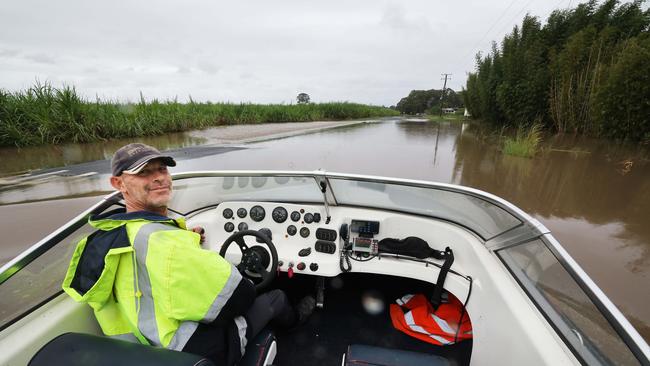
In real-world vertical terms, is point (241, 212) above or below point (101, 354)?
below

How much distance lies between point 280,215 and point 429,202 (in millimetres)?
1346

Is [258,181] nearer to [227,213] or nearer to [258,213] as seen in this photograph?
[258,213]

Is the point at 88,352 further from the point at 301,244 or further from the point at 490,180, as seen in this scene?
the point at 490,180

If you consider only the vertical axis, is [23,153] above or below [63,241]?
below

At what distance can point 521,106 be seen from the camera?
14.1 meters

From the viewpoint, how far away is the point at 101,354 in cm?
80

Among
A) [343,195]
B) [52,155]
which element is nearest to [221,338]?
[343,195]

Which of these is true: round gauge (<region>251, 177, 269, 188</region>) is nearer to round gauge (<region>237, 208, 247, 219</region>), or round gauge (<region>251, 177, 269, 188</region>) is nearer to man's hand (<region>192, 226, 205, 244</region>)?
round gauge (<region>237, 208, 247, 219</region>)

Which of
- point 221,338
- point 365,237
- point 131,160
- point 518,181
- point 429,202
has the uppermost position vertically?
point 131,160

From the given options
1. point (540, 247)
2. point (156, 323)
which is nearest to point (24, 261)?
point (156, 323)

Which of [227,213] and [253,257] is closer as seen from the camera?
[253,257]

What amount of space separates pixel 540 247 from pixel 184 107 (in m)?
15.5

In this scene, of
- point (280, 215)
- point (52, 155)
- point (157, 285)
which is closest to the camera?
point (157, 285)

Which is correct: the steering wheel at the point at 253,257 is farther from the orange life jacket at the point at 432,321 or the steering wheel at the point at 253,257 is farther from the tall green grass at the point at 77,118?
the tall green grass at the point at 77,118
